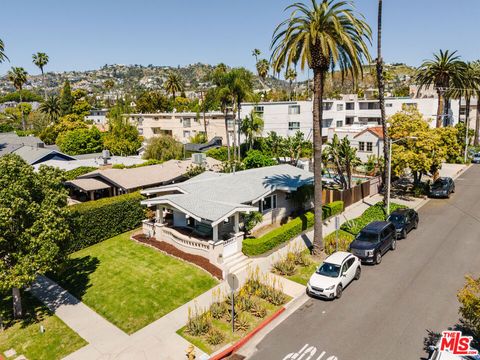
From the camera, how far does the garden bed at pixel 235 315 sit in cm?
1555

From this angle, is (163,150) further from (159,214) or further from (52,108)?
(52,108)

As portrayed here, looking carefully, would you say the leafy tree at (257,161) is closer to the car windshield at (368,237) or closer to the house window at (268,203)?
the house window at (268,203)

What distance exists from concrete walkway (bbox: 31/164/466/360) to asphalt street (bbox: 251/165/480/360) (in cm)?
201

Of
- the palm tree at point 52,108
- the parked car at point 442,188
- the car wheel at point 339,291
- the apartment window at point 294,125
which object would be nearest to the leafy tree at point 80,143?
the palm tree at point 52,108

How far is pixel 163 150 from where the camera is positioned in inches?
2060

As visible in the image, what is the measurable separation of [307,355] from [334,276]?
216 inches

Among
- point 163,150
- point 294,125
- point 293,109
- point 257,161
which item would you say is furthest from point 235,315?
point 293,109

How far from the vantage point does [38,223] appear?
1634cm

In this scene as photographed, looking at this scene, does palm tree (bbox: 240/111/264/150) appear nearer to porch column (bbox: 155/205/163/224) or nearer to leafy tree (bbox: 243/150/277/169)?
leafy tree (bbox: 243/150/277/169)

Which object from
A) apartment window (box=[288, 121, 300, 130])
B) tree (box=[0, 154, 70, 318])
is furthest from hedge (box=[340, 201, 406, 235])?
apartment window (box=[288, 121, 300, 130])

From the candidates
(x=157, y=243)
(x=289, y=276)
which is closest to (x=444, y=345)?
(x=289, y=276)

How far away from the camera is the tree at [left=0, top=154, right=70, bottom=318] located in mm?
15602

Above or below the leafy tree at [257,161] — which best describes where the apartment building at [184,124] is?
above

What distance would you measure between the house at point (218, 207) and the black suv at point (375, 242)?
7.04m
